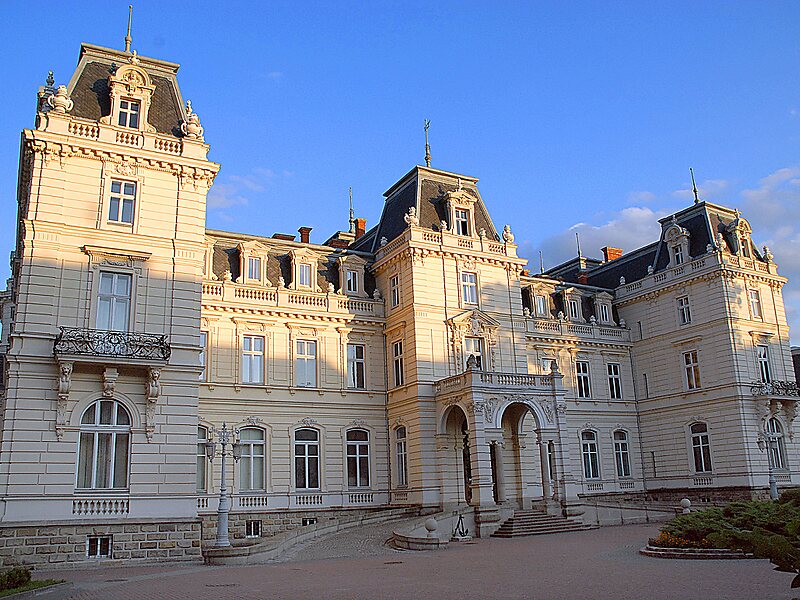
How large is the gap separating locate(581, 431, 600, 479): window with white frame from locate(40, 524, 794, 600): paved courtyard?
58.4ft

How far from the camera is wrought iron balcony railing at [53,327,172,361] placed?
23.3 m

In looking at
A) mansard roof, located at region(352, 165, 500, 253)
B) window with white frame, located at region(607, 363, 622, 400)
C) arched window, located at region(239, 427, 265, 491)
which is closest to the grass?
arched window, located at region(239, 427, 265, 491)

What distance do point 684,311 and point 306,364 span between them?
2218 cm

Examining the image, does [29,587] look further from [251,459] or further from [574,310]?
[574,310]

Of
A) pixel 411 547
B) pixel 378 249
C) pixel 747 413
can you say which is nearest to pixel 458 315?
pixel 378 249

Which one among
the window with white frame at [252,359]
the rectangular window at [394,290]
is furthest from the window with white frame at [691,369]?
the window with white frame at [252,359]

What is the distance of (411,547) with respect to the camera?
2595 centimetres

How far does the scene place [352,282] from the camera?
38906 mm

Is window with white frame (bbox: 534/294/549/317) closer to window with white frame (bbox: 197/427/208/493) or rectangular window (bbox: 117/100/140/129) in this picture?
window with white frame (bbox: 197/427/208/493)

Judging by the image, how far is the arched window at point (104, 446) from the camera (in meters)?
23.6

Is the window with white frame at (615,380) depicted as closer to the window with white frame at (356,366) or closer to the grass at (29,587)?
the window with white frame at (356,366)

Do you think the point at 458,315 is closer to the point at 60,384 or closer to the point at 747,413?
the point at 747,413

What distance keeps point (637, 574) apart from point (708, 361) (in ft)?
93.4

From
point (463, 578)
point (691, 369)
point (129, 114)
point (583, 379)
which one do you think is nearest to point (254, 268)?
point (129, 114)
